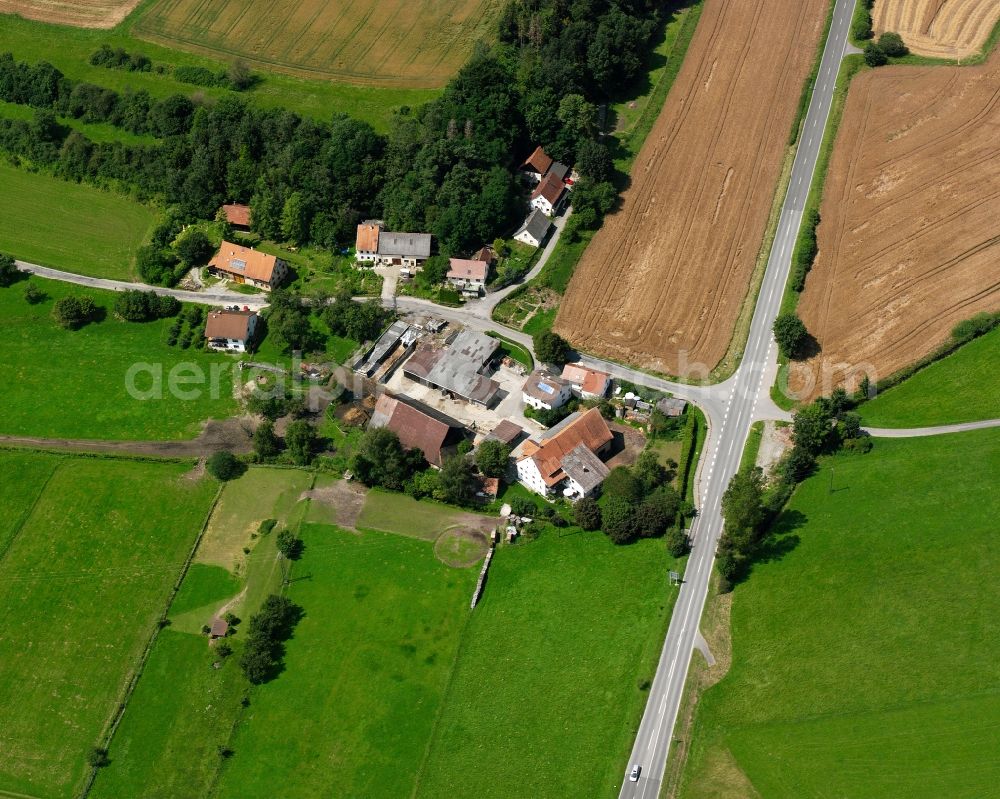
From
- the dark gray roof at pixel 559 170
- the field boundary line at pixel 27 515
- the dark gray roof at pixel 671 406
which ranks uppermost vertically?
the dark gray roof at pixel 559 170

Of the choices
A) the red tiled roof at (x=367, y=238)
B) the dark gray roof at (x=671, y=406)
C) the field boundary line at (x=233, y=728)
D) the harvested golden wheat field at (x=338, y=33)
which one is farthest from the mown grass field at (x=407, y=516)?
the harvested golden wheat field at (x=338, y=33)

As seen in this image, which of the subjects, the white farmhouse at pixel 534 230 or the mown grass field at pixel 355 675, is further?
the white farmhouse at pixel 534 230

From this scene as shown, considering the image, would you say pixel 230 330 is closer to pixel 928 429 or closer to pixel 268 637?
pixel 268 637

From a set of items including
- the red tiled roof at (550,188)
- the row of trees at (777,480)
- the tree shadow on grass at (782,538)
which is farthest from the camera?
the red tiled roof at (550,188)

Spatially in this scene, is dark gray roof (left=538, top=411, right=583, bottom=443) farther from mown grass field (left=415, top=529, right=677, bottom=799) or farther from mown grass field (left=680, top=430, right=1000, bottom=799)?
mown grass field (left=680, top=430, right=1000, bottom=799)

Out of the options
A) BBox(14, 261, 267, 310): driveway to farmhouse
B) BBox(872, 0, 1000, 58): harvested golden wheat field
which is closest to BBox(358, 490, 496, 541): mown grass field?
BBox(14, 261, 267, 310): driveway to farmhouse

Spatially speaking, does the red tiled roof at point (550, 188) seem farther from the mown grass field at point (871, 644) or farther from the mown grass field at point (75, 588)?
the mown grass field at point (75, 588)

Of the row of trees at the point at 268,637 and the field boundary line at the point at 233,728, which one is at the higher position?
the row of trees at the point at 268,637
